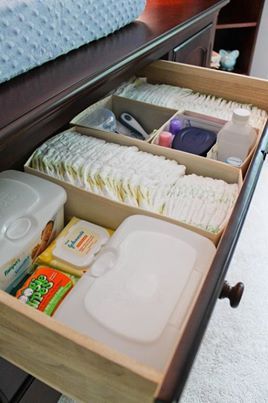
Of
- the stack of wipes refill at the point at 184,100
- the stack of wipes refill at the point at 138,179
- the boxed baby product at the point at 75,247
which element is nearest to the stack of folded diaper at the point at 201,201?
the stack of wipes refill at the point at 138,179

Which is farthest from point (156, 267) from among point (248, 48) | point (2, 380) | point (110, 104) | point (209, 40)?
point (248, 48)

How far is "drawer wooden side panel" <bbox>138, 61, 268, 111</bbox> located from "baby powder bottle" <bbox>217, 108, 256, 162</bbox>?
7.8 inches

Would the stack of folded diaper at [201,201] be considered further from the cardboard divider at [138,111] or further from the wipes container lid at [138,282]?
the cardboard divider at [138,111]

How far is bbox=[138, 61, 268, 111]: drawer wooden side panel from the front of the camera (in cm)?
92

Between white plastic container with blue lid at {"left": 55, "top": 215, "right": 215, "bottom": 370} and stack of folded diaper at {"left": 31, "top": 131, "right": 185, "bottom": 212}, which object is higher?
stack of folded diaper at {"left": 31, "top": 131, "right": 185, "bottom": 212}

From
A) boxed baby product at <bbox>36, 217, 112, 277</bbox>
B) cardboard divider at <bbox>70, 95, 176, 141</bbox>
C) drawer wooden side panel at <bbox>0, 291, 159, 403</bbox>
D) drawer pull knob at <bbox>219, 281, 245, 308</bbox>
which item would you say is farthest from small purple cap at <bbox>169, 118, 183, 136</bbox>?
drawer wooden side panel at <bbox>0, 291, 159, 403</bbox>

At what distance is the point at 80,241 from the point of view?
652 mm

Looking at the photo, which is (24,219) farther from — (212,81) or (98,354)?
(212,81)

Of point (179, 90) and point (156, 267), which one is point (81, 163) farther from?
point (179, 90)

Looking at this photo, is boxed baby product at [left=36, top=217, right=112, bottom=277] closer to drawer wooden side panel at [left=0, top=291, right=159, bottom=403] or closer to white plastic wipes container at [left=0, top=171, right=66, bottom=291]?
white plastic wipes container at [left=0, top=171, right=66, bottom=291]

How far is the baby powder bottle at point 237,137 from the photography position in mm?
746

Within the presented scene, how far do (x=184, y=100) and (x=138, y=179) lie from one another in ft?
1.19

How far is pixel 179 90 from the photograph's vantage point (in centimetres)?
100

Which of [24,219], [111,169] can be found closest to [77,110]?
[111,169]
